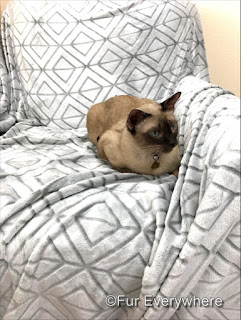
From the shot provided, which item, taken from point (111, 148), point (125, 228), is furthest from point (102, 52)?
point (125, 228)

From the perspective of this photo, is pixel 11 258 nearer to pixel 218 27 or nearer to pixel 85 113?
pixel 85 113

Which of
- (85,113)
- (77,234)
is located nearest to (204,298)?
(77,234)

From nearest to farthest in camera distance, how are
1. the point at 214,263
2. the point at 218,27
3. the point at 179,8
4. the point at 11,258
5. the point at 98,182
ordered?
the point at 214,263 → the point at 11,258 → the point at 98,182 → the point at 179,8 → the point at 218,27

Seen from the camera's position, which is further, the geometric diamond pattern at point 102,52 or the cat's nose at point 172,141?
the geometric diamond pattern at point 102,52

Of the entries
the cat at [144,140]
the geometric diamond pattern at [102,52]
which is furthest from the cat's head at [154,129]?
the geometric diamond pattern at [102,52]

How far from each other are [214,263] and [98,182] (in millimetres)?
473

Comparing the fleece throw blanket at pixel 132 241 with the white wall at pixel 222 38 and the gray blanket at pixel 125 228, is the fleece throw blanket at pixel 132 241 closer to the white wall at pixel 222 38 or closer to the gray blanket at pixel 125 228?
the gray blanket at pixel 125 228

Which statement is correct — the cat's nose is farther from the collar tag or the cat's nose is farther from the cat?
the collar tag

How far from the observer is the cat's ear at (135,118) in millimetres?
1154

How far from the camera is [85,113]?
1.72 m

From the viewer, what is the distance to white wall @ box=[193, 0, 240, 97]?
1.68m

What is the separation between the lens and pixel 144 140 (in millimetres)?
1219

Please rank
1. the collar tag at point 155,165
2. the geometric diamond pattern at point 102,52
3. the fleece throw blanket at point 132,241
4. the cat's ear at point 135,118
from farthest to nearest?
1. the geometric diamond pattern at point 102,52
2. the collar tag at point 155,165
3. the cat's ear at point 135,118
4. the fleece throw blanket at point 132,241

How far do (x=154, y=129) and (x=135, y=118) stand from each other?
78 mm
